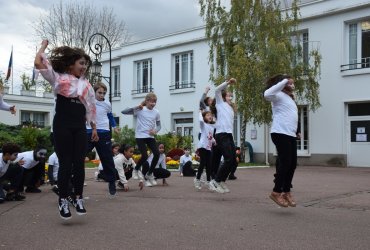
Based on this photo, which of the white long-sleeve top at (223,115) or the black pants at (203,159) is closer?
the white long-sleeve top at (223,115)

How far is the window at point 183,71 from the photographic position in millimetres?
27467

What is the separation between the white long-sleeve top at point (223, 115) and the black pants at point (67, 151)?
136 inches

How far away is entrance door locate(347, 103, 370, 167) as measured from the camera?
1962 cm

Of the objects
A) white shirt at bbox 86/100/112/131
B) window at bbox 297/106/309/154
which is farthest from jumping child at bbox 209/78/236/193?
window at bbox 297/106/309/154

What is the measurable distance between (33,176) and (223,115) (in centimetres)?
349

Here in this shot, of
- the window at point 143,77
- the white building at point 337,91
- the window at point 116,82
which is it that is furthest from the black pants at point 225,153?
the window at point 116,82

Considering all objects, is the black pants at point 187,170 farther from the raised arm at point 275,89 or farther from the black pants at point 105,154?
the raised arm at point 275,89

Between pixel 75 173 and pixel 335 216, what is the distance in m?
3.19

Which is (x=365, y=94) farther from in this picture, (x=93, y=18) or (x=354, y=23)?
(x=93, y=18)

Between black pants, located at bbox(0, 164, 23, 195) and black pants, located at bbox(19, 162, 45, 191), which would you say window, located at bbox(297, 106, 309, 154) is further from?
black pants, located at bbox(0, 164, 23, 195)

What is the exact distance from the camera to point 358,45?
20031mm

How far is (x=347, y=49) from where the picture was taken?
66.8 feet

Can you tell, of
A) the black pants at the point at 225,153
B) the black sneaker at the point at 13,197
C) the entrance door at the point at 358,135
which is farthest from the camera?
the entrance door at the point at 358,135

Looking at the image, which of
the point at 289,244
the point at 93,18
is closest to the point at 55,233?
the point at 289,244
